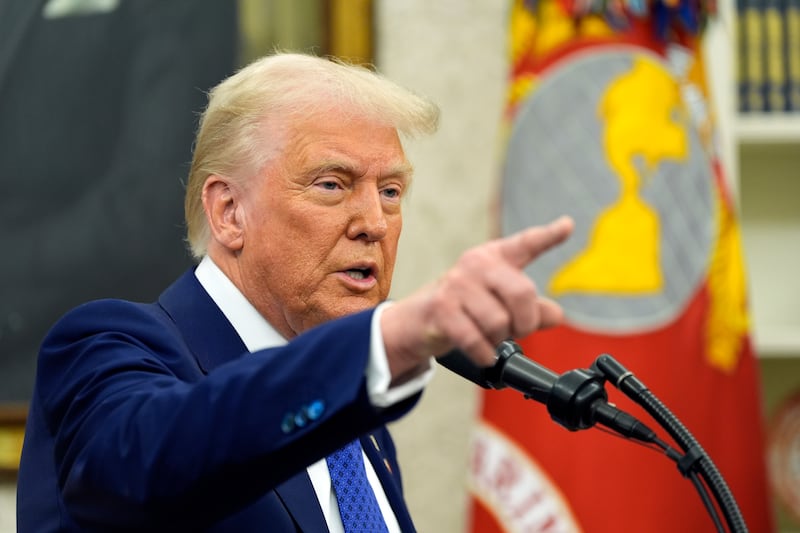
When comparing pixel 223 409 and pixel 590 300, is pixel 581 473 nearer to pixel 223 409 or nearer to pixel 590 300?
pixel 590 300

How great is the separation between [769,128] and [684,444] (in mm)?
1974

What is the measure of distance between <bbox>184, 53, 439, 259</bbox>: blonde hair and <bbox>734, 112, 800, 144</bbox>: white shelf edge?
1.62 m

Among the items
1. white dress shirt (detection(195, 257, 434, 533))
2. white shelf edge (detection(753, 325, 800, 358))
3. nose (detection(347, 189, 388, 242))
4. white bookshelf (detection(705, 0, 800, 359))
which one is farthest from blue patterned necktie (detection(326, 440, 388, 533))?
white bookshelf (detection(705, 0, 800, 359))

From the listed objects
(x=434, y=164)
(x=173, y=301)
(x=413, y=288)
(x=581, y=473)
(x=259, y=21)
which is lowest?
(x=581, y=473)

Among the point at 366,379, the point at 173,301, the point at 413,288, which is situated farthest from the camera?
the point at 413,288

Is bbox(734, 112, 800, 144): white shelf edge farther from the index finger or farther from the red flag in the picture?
the index finger

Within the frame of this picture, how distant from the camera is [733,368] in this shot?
2.70 m

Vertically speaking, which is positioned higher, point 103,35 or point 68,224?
point 103,35

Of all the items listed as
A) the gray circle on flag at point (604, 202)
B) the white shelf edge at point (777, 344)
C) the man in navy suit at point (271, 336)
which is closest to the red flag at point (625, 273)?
the gray circle on flag at point (604, 202)

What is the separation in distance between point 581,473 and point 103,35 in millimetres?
1634

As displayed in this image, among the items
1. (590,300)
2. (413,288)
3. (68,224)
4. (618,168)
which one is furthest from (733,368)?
(68,224)

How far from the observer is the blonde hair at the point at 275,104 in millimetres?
1537

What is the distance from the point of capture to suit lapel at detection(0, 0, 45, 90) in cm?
291

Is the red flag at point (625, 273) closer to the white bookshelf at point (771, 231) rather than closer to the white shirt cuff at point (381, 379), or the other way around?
the white bookshelf at point (771, 231)
